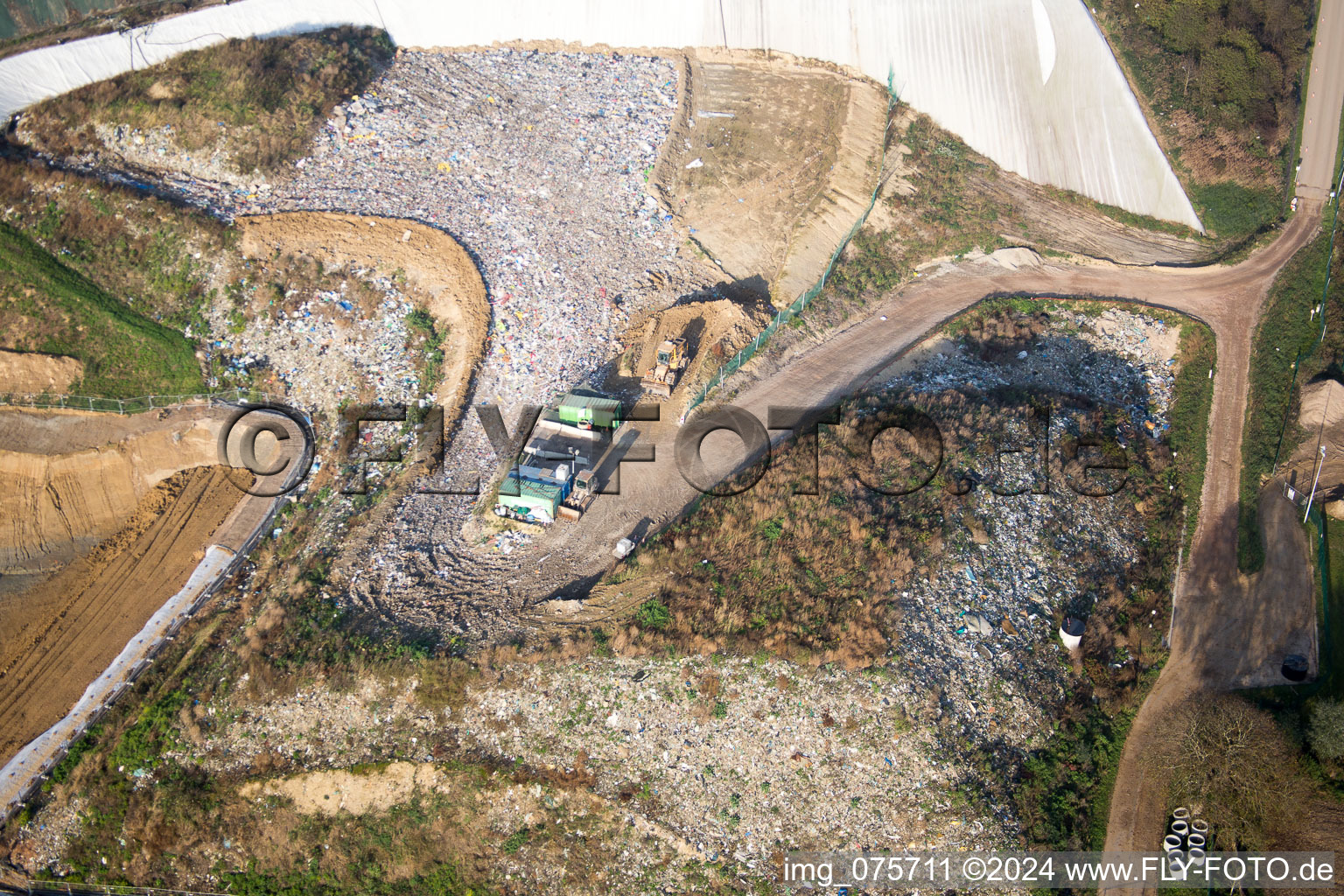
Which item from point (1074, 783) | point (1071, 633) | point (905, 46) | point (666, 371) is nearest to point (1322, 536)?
point (1071, 633)

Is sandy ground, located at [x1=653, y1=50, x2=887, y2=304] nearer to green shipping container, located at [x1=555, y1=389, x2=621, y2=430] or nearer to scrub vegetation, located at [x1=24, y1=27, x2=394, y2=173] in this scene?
green shipping container, located at [x1=555, y1=389, x2=621, y2=430]

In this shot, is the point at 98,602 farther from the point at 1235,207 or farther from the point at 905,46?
the point at 1235,207

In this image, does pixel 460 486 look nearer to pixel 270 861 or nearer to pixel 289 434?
pixel 289 434

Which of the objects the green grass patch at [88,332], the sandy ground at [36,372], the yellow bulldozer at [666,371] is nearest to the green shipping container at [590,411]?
the yellow bulldozer at [666,371]

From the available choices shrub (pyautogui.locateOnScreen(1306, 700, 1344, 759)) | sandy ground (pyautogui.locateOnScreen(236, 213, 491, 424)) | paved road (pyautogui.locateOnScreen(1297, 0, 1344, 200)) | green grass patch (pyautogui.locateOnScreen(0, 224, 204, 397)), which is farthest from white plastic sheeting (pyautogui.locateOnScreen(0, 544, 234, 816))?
paved road (pyautogui.locateOnScreen(1297, 0, 1344, 200))

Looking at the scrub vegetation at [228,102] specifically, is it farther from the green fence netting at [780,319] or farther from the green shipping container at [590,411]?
the green fence netting at [780,319]
